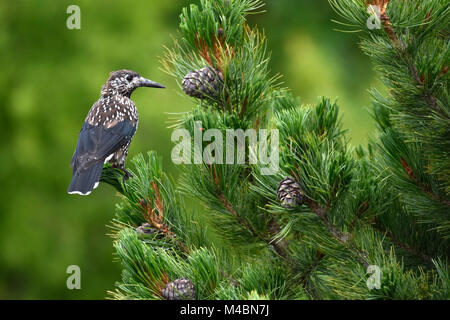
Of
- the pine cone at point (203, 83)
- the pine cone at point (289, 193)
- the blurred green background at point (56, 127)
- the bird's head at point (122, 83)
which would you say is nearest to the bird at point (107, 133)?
the bird's head at point (122, 83)

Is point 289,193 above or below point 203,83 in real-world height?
below

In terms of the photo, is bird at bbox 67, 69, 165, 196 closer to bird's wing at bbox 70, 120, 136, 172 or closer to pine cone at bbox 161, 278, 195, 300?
bird's wing at bbox 70, 120, 136, 172

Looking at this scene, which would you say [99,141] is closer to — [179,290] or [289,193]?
[179,290]

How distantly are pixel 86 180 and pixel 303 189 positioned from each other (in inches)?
54.3

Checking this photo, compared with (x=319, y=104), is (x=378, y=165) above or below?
below

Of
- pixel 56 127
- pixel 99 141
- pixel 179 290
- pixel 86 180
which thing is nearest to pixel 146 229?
pixel 179 290

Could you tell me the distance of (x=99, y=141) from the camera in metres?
3.67

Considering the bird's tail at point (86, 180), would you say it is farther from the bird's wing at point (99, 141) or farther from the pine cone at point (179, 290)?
the pine cone at point (179, 290)

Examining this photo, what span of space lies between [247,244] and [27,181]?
5546 mm

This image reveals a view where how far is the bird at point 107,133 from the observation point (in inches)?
127

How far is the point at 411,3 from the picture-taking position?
2.21 metres

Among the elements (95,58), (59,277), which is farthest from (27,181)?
(95,58)
